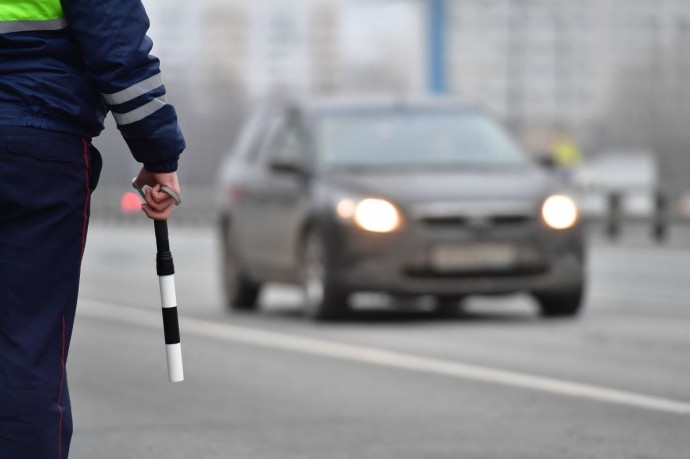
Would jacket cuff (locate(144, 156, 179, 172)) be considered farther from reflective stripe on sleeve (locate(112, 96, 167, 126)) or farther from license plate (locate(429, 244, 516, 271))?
license plate (locate(429, 244, 516, 271))

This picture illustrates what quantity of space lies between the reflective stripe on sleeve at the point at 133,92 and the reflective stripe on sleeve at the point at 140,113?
0.03 m

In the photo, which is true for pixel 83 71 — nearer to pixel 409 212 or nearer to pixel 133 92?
pixel 133 92

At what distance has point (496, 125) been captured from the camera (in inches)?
550

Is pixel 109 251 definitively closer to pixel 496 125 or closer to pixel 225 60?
pixel 496 125

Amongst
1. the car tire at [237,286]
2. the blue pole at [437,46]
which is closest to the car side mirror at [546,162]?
the car tire at [237,286]

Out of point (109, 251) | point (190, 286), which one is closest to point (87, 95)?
point (190, 286)

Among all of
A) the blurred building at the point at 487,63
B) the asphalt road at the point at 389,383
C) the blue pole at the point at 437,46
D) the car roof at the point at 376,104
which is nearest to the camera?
the asphalt road at the point at 389,383

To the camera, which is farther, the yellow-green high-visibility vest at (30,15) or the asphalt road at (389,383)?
the asphalt road at (389,383)

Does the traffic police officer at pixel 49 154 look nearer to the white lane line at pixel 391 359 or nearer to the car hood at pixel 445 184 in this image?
the white lane line at pixel 391 359

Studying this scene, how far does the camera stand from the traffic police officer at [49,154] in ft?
13.6

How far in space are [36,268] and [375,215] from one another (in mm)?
8141

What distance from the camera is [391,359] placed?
399 inches

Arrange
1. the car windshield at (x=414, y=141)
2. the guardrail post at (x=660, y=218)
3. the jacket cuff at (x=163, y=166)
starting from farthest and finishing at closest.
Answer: the guardrail post at (x=660, y=218), the car windshield at (x=414, y=141), the jacket cuff at (x=163, y=166)

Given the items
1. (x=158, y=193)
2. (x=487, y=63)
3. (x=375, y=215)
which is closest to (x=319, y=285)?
(x=375, y=215)
